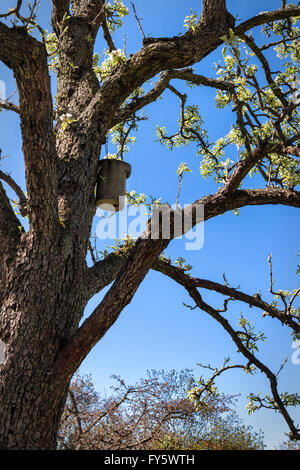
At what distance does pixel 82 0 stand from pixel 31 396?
452 cm

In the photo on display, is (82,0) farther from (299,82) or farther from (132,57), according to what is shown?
(299,82)

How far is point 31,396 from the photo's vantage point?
273 cm

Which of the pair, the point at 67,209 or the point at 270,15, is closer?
the point at 67,209

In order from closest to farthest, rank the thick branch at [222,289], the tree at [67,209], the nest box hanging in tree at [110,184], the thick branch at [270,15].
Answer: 1. the tree at [67,209]
2. the nest box hanging in tree at [110,184]
3. the thick branch at [270,15]
4. the thick branch at [222,289]

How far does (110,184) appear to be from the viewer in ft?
12.8

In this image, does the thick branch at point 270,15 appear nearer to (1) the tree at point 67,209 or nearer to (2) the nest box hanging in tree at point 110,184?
(1) the tree at point 67,209

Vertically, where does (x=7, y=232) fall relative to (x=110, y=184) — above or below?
below

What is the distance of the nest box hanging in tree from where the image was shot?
3.88m

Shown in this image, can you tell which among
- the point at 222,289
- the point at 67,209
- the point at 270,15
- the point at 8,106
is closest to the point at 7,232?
the point at 67,209

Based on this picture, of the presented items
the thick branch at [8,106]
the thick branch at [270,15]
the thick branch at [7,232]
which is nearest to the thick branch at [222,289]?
the thick branch at [7,232]

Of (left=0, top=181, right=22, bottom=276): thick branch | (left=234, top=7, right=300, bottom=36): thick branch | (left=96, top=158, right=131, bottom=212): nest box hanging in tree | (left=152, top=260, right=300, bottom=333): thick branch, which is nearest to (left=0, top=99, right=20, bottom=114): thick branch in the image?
(left=96, top=158, right=131, bottom=212): nest box hanging in tree

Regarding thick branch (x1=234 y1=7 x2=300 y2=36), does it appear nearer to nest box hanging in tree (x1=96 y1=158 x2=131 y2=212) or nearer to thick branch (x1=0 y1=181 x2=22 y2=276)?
nest box hanging in tree (x1=96 y1=158 x2=131 y2=212)

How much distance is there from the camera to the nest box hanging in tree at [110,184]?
388 cm

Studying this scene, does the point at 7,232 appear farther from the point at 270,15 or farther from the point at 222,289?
the point at 270,15
